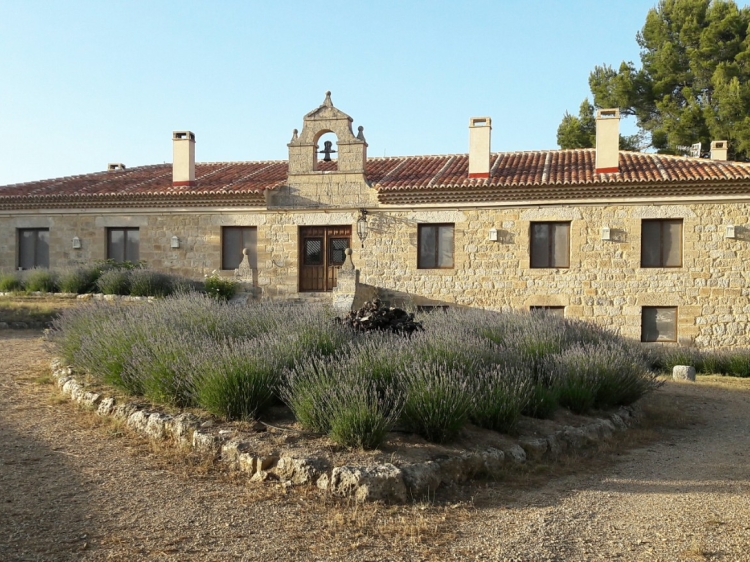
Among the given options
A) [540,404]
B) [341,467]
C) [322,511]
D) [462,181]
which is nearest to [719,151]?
[462,181]

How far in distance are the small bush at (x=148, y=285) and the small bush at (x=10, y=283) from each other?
2737 millimetres

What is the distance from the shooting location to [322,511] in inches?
193

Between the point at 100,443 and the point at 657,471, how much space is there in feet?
15.3

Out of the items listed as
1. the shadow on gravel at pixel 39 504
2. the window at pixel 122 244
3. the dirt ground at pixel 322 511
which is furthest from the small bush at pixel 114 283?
the shadow on gravel at pixel 39 504

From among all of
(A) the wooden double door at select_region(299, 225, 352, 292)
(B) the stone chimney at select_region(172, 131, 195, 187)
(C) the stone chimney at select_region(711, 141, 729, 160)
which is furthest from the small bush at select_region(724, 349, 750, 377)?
(B) the stone chimney at select_region(172, 131, 195, 187)

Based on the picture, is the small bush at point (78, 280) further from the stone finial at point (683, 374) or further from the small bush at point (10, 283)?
the stone finial at point (683, 374)

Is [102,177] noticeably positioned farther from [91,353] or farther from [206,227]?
[91,353]

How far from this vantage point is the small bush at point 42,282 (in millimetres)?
16656

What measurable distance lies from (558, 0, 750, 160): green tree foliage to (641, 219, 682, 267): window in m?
8.02

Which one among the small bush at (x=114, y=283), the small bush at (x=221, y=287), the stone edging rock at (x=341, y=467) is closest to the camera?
the stone edging rock at (x=341, y=467)

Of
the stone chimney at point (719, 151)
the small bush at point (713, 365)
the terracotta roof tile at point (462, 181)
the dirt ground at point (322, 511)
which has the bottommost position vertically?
the small bush at point (713, 365)

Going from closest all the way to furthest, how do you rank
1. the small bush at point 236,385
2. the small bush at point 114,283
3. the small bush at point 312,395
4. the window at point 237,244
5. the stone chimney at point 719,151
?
the small bush at point 312,395 < the small bush at point 236,385 < the small bush at point 114,283 < the window at point 237,244 < the stone chimney at point 719,151

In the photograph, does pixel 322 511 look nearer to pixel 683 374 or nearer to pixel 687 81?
pixel 683 374

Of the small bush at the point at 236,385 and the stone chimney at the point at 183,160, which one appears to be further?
the stone chimney at the point at 183,160
